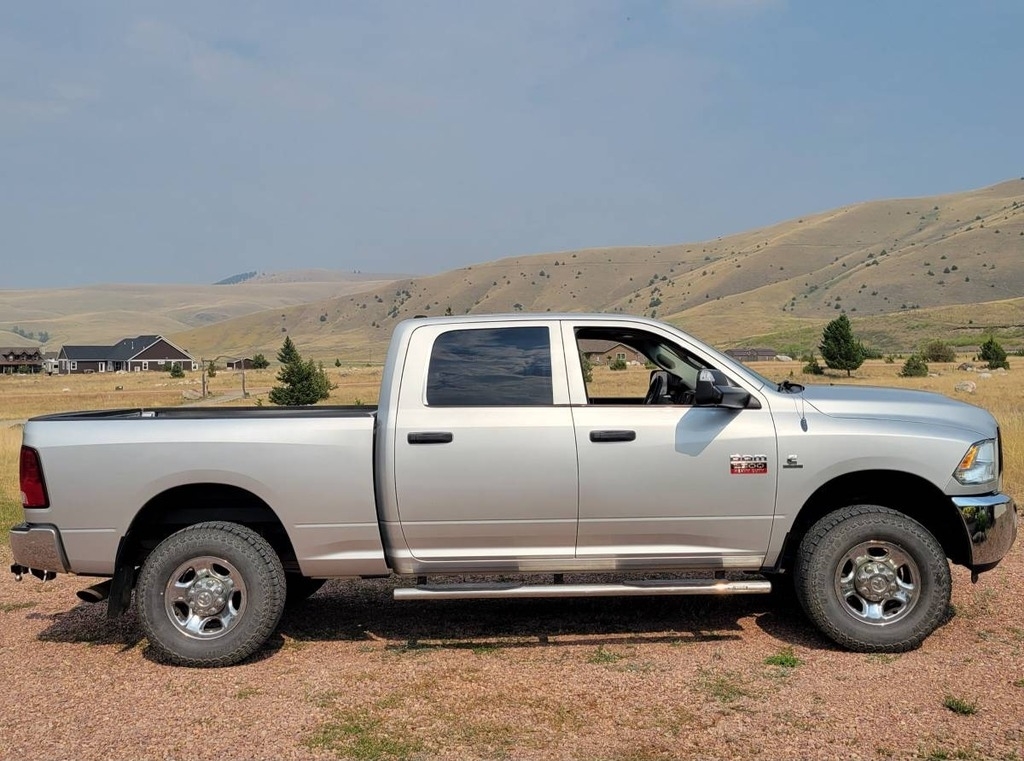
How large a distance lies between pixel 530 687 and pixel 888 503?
9.00ft

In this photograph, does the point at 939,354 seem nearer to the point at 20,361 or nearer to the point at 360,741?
the point at 360,741

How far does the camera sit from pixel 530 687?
4891 mm

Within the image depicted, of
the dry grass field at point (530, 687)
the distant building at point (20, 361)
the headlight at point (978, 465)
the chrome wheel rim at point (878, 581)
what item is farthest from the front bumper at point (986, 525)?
the distant building at point (20, 361)

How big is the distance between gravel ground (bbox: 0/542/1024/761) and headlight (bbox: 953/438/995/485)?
3.43 ft

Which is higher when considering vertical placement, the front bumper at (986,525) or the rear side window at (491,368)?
the rear side window at (491,368)

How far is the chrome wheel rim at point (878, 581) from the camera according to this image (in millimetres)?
5332

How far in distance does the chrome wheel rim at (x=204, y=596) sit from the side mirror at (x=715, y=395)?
300cm

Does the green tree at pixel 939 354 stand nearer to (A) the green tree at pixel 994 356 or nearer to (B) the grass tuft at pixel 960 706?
(A) the green tree at pixel 994 356

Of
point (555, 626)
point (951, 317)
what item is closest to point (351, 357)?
point (951, 317)

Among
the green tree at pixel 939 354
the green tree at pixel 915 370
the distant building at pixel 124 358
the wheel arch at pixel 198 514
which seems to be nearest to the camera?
the wheel arch at pixel 198 514

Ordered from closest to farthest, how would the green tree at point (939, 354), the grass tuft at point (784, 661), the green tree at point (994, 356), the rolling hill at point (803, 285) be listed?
the grass tuft at point (784, 661)
the green tree at point (994, 356)
the green tree at point (939, 354)
the rolling hill at point (803, 285)

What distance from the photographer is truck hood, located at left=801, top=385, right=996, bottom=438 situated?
5.39 m

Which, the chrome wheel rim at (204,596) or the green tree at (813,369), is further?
the green tree at (813,369)

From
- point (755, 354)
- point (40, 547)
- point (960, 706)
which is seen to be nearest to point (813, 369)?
point (755, 354)
